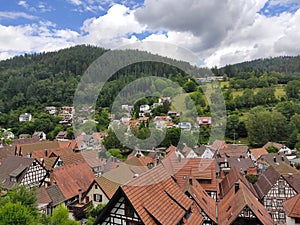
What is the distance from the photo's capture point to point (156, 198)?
11375 millimetres

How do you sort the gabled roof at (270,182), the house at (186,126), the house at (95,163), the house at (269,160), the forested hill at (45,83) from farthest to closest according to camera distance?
1. the forested hill at (45,83)
2. the house at (269,160)
3. the house at (95,163)
4. the house at (186,126)
5. the gabled roof at (270,182)

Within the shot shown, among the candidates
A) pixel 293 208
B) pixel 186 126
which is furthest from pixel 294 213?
pixel 186 126

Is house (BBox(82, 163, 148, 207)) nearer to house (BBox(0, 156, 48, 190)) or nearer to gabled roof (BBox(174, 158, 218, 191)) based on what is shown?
gabled roof (BBox(174, 158, 218, 191))

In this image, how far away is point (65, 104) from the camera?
90938 millimetres

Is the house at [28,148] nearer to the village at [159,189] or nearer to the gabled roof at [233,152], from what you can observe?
the village at [159,189]

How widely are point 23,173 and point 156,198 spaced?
19561 millimetres

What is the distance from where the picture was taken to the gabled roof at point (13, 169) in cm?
2614

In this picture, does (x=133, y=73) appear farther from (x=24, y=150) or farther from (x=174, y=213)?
(x=24, y=150)

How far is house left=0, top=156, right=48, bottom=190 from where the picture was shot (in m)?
26.1

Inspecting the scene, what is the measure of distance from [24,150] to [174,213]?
34832 mm

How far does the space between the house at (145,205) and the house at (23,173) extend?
705 inches

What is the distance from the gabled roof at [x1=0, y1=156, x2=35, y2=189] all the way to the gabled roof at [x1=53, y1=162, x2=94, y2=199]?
12.8 ft

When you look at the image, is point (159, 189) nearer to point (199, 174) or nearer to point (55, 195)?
point (199, 174)

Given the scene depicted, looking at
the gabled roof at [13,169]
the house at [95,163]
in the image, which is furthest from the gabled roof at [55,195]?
the house at [95,163]
